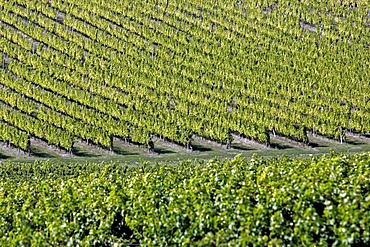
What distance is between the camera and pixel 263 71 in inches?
3558

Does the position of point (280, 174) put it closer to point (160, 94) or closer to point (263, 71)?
point (160, 94)

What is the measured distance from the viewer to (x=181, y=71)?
90875 mm

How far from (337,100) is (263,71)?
1135 cm

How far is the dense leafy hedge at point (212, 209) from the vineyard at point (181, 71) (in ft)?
146

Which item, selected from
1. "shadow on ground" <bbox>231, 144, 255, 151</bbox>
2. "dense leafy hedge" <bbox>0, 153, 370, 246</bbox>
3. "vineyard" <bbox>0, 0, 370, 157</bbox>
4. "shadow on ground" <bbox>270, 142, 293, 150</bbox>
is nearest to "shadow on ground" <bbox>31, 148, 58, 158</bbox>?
"vineyard" <bbox>0, 0, 370, 157</bbox>

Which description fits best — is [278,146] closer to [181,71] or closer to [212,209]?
[181,71]

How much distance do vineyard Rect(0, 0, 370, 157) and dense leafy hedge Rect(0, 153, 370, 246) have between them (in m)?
44.5

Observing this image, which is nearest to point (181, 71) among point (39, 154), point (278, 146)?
point (278, 146)

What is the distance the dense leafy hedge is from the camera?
21.7 m

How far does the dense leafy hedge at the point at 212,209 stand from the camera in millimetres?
21688

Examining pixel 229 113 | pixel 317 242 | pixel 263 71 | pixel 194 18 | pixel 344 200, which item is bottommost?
pixel 317 242

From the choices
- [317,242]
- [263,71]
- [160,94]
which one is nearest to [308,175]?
[317,242]

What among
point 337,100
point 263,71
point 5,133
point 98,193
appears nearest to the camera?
point 98,193

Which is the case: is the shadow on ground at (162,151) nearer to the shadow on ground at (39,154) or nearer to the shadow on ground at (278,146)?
the shadow on ground at (39,154)
